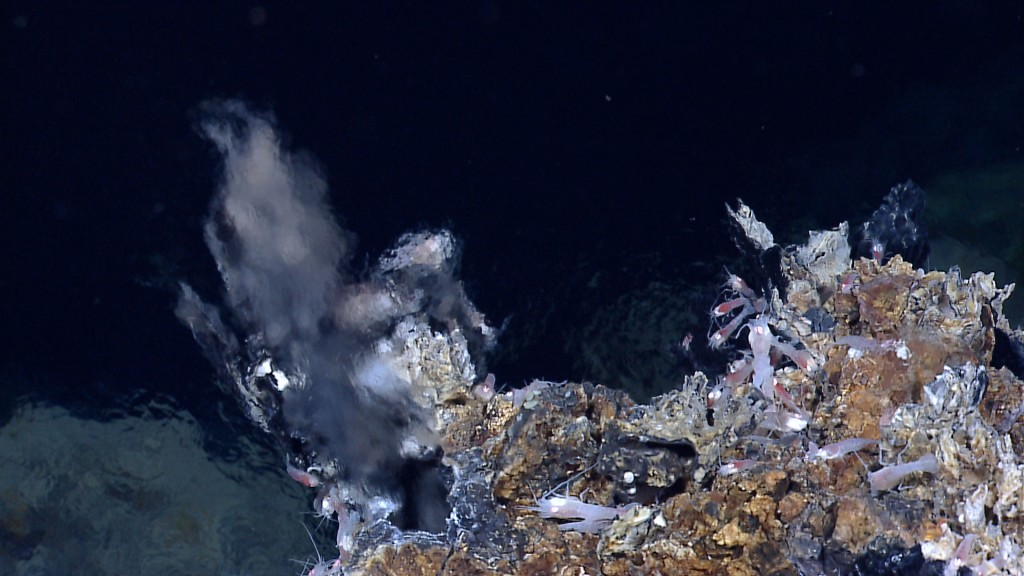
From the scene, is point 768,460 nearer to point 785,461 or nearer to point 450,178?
point 785,461

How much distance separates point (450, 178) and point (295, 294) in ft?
4.89

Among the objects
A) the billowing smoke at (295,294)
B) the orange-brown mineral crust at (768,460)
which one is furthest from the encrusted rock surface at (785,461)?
the billowing smoke at (295,294)

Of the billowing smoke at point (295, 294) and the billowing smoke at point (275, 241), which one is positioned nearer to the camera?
the billowing smoke at point (295, 294)

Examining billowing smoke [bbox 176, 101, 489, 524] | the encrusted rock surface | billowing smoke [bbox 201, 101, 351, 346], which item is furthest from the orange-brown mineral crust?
billowing smoke [bbox 201, 101, 351, 346]

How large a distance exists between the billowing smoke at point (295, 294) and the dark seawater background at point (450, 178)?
148 millimetres

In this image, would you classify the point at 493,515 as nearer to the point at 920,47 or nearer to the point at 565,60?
the point at 565,60

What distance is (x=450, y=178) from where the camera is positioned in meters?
5.88

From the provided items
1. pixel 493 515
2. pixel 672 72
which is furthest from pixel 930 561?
pixel 672 72

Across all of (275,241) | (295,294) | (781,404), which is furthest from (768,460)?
(275,241)

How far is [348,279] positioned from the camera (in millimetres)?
5801

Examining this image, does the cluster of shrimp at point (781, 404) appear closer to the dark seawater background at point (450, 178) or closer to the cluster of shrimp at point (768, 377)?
the cluster of shrimp at point (768, 377)

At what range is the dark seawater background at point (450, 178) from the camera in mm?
5449

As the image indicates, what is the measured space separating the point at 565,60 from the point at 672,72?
2.81 ft

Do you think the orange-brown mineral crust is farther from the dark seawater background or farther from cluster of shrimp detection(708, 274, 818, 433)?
the dark seawater background
